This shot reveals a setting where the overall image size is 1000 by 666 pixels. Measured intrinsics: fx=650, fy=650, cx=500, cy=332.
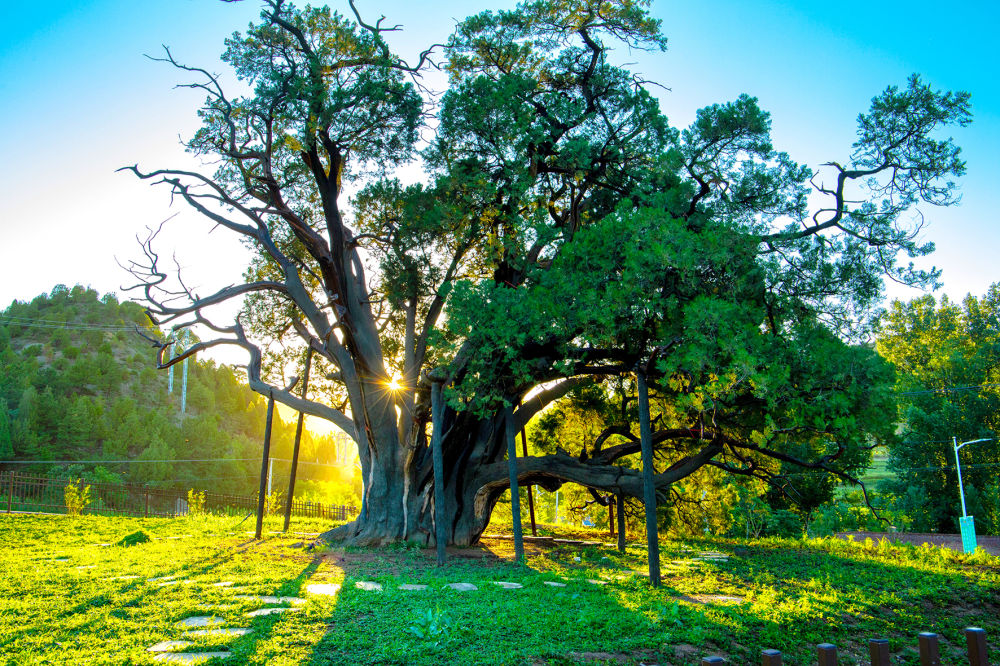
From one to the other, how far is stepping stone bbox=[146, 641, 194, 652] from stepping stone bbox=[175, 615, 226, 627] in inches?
22.8

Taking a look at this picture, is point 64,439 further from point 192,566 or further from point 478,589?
point 478,589

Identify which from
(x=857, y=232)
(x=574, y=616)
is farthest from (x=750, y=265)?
(x=574, y=616)

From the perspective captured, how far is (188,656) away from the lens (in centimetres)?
458

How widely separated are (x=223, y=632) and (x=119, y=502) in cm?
2027

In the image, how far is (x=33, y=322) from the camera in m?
51.3

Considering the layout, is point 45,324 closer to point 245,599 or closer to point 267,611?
point 245,599

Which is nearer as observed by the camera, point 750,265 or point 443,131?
point 750,265

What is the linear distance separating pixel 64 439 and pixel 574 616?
3988 cm

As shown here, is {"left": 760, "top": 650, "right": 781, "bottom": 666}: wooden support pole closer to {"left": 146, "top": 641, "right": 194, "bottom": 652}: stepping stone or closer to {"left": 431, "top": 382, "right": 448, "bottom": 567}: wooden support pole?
{"left": 146, "top": 641, "right": 194, "bottom": 652}: stepping stone

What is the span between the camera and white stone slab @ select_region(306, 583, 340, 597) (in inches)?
283

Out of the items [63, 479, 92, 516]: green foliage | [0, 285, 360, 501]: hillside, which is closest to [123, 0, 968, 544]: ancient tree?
[63, 479, 92, 516]: green foliage

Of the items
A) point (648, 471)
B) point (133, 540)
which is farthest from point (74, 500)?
point (648, 471)

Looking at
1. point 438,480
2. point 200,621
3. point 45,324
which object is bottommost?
point 200,621

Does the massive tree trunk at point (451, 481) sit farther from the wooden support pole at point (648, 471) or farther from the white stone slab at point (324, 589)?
the white stone slab at point (324, 589)
